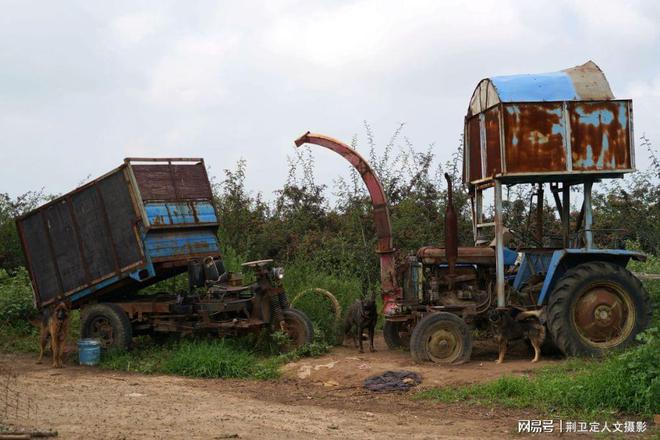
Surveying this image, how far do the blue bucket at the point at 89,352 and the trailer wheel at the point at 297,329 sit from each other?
8.93 ft

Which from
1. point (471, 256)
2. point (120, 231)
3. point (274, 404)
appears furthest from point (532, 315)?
point (120, 231)

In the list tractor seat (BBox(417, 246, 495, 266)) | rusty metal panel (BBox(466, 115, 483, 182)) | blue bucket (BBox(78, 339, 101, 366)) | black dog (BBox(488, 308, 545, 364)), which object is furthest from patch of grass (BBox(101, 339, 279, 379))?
rusty metal panel (BBox(466, 115, 483, 182))

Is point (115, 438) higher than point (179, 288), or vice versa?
point (179, 288)

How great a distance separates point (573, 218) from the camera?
1686 centimetres

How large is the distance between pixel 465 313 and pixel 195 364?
368 cm

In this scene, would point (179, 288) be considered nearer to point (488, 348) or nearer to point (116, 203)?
point (116, 203)

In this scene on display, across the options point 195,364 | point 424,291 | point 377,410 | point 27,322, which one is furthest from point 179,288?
point 377,410

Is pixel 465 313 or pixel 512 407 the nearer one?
pixel 512 407

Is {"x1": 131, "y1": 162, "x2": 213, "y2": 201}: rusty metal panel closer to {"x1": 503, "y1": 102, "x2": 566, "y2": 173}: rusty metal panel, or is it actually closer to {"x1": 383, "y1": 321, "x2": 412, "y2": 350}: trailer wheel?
{"x1": 383, "y1": 321, "x2": 412, "y2": 350}: trailer wheel

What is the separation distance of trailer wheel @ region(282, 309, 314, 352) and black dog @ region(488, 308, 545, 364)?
276 cm

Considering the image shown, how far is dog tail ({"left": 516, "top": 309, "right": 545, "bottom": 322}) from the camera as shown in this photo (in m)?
10.3

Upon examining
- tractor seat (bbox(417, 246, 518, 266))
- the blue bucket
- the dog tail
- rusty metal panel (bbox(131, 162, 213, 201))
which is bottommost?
the blue bucket

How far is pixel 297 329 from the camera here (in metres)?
11.9

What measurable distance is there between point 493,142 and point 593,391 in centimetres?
385
